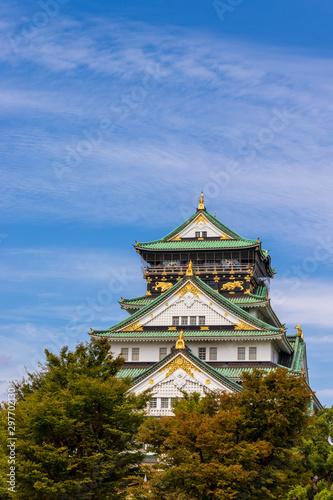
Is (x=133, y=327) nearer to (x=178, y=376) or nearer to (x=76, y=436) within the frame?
(x=178, y=376)

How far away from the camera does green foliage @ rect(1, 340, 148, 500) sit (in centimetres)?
4247

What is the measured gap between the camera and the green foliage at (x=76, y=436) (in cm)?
4247

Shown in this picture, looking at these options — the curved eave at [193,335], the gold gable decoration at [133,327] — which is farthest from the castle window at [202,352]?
the gold gable decoration at [133,327]

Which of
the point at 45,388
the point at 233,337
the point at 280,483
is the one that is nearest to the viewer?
the point at 280,483

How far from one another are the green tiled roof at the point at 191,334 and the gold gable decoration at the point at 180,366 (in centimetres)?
629

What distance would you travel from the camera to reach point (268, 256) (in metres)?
81.0

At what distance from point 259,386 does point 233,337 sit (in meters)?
23.7

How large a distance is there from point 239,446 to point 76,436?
33.9 ft

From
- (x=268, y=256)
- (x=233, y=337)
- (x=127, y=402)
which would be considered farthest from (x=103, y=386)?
(x=268, y=256)

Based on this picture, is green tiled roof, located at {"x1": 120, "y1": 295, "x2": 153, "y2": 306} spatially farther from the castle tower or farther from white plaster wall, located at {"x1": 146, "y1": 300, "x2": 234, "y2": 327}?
white plaster wall, located at {"x1": 146, "y1": 300, "x2": 234, "y2": 327}

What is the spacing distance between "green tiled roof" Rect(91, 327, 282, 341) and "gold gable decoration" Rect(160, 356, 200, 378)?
6291 mm

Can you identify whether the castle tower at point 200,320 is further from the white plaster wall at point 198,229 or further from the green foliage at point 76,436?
the green foliage at point 76,436

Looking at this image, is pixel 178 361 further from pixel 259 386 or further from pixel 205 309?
pixel 259 386

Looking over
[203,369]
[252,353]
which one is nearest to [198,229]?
[252,353]
